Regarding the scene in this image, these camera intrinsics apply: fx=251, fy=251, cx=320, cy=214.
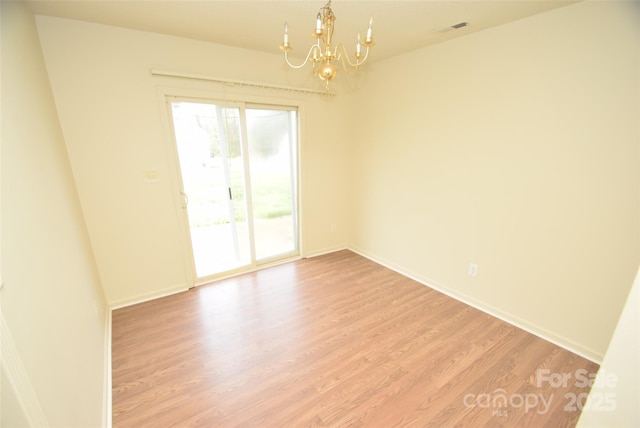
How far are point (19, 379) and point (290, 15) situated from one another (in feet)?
7.90

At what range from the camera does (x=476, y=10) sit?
182cm

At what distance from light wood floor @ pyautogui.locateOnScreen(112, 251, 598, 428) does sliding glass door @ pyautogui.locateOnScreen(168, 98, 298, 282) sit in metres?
0.65

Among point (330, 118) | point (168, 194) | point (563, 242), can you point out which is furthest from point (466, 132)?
point (168, 194)

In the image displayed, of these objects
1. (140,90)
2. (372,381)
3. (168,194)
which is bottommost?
(372,381)

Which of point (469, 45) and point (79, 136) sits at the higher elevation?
point (469, 45)

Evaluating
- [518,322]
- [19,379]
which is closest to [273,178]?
[19,379]

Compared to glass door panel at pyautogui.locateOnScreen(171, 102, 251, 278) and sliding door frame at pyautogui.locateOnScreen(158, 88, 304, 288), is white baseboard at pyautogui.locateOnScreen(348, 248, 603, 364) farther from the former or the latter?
glass door panel at pyautogui.locateOnScreen(171, 102, 251, 278)

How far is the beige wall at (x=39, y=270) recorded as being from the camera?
2.49ft

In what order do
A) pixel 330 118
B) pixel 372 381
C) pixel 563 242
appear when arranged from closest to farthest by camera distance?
pixel 372 381 < pixel 563 242 < pixel 330 118

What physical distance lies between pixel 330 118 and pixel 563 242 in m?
2.73

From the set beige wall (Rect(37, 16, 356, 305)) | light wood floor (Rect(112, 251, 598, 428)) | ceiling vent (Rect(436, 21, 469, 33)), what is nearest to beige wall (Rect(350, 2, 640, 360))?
ceiling vent (Rect(436, 21, 469, 33))

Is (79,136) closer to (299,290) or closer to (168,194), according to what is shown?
(168,194)

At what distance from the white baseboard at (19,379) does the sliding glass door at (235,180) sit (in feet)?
6.88

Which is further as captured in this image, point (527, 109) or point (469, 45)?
point (469, 45)
